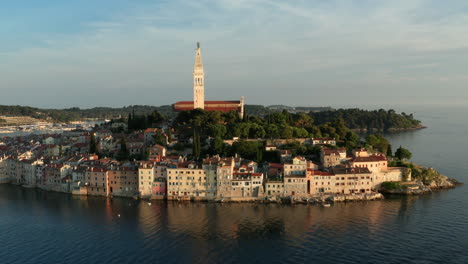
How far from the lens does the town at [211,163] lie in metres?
33.3

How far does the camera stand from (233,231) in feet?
87.0

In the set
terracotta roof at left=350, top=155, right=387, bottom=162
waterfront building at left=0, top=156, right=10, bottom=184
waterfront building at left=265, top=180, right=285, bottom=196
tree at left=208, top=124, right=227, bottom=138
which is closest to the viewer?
waterfront building at left=265, top=180, right=285, bottom=196

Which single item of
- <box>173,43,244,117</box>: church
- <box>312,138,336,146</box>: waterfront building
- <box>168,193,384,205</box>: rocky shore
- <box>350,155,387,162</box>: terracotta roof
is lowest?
<box>168,193,384,205</box>: rocky shore

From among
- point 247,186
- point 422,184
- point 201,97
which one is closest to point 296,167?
point 247,186

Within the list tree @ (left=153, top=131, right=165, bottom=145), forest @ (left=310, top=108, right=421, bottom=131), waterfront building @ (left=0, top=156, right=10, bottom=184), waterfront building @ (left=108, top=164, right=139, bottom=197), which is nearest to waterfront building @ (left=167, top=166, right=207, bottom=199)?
waterfront building @ (left=108, top=164, right=139, bottom=197)

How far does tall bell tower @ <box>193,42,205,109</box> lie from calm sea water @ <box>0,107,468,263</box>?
23326mm

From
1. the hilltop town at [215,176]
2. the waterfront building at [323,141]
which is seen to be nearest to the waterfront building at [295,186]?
the hilltop town at [215,176]

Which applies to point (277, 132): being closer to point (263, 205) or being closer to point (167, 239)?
Answer: point (263, 205)

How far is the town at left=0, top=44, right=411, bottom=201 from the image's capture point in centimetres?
3334

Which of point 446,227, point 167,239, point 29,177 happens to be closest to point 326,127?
point 446,227

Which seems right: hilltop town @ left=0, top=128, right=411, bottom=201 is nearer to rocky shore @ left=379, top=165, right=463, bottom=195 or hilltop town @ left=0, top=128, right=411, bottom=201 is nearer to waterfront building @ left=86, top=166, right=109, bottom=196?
waterfront building @ left=86, top=166, right=109, bottom=196

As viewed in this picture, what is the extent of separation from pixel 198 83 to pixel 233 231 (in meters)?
31.2

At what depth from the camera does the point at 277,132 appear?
44594 mm

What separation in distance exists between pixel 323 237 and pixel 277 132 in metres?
20.4
